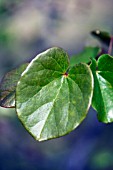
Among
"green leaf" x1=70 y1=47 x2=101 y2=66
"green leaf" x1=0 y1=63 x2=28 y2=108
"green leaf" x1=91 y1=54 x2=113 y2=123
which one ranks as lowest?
"green leaf" x1=70 y1=47 x2=101 y2=66

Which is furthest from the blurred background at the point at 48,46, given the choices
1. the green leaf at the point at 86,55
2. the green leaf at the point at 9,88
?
the green leaf at the point at 9,88

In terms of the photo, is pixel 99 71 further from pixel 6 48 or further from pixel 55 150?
pixel 6 48

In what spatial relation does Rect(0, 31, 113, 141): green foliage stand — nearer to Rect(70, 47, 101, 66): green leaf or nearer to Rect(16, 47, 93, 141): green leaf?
Rect(16, 47, 93, 141): green leaf

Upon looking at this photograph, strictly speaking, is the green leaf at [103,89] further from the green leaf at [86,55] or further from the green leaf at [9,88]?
the green leaf at [86,55]

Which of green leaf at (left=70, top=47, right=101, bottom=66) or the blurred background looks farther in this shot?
the blurred background

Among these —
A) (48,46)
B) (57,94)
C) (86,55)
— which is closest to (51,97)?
(57,94)

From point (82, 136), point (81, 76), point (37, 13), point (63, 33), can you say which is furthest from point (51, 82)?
point (37, 13)

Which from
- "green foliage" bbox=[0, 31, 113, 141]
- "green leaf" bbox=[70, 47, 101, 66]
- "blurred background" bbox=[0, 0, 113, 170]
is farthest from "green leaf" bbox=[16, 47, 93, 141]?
"blurred background" bbox=[0, 0, 113, 170]
